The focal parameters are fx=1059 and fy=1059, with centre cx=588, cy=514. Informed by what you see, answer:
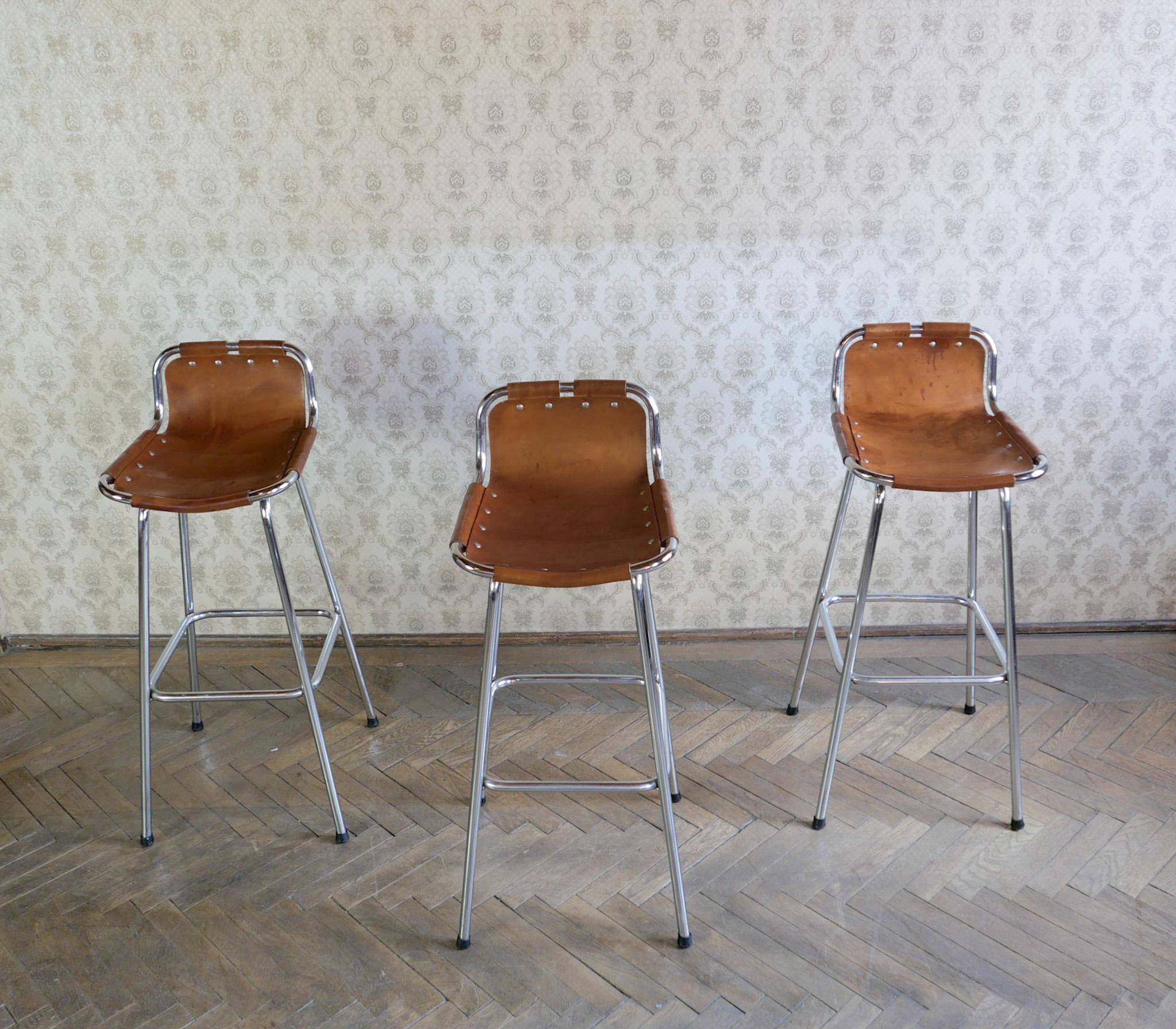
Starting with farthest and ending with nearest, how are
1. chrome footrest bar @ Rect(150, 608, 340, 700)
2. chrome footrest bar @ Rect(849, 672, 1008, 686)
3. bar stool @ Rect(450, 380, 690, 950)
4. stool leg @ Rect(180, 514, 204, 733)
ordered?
stool leg @ Rect(180, 514, 204, 733), chrome footrest bar @ Rect(150, 608, 340, 700), chrome footrest bar @ Rect(849, 672, 1008, 686), bar stool @ Rect(450, 380, 690, 950)

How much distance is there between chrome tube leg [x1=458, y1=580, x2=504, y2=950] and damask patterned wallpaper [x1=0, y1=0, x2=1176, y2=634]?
3.66 feet

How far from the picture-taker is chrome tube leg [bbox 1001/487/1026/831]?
241 cm

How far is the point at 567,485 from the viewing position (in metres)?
2.44

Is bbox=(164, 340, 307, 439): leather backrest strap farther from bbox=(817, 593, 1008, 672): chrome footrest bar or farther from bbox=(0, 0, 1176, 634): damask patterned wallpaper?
bbox=(817, 593, 1008, 672): chrome footrest bar

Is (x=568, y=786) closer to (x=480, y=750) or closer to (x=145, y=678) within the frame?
(x=480, y=750)

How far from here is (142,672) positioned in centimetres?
254

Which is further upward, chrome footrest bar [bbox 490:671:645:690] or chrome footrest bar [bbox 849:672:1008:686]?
chrome footrest bar [bbox 490:671:645:690]

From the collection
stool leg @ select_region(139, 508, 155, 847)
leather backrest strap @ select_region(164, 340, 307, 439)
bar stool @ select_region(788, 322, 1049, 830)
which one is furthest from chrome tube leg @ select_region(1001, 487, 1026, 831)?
stool leg @ select_region(139, 508, 155, 847)

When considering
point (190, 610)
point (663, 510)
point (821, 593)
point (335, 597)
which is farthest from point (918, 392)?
point (190, 610)

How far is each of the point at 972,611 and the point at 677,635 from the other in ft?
3.11

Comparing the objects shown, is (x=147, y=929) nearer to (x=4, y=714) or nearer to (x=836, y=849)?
(x=4, y=714)

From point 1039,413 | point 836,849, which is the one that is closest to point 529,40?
point 1039,413

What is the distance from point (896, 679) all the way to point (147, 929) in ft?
5.96

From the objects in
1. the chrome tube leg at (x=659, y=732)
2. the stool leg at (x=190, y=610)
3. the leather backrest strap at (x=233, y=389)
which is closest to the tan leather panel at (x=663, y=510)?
the chrome tube leg at (x=659, y=732)
